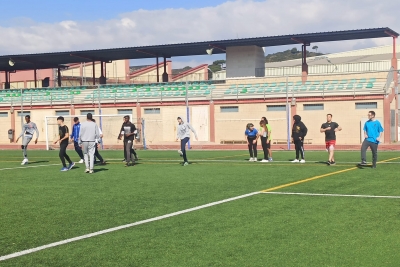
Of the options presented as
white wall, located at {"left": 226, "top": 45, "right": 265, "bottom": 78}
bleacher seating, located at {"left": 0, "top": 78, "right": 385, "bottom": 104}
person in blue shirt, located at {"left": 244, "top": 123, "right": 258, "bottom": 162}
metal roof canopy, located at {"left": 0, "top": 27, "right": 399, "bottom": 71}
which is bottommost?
person in blue shirt, located at {"left": 244, "top": 123, "right": 258, "bottom": 162}

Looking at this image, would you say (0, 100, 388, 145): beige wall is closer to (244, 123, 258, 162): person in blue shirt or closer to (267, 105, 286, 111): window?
(267, 105, 286, 111): window

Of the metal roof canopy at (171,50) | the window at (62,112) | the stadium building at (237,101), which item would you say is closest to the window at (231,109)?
the stadium building at (237,101)

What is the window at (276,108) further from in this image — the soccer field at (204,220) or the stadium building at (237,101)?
the soccer field at (204,220)

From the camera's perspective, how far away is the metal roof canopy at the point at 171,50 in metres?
40.7

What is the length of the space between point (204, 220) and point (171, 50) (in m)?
41.0

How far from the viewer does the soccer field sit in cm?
605

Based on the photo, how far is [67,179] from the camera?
14.6 m

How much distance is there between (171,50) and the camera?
48000 mm

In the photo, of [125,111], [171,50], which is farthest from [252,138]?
[171,50]

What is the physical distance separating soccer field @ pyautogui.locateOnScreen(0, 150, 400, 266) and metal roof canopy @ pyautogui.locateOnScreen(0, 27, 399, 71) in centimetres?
2833

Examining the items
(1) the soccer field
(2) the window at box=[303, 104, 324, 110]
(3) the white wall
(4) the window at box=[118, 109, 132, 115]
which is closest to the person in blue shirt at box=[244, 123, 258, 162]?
(1) the soccer field

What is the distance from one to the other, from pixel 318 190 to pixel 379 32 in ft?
104

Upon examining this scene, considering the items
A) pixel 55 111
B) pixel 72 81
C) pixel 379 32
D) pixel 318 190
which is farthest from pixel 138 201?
pixel 72 81

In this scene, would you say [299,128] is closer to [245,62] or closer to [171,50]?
[245,62]
